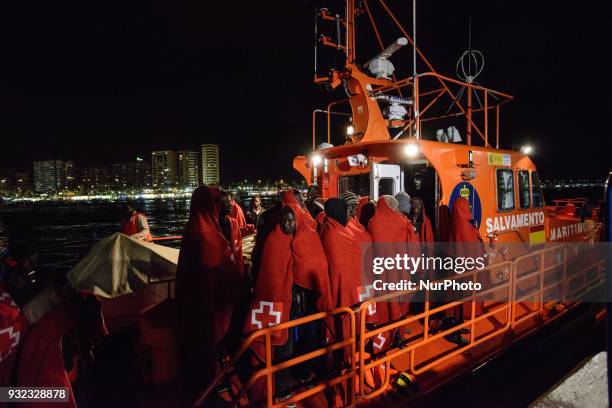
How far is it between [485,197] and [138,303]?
18.9ft

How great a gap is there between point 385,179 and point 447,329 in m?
2.88

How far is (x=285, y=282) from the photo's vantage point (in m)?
3.04

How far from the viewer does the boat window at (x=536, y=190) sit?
6637 mm

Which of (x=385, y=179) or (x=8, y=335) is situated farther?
(x=385, y=179)

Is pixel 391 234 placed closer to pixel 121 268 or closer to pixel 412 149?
pixel 412 149

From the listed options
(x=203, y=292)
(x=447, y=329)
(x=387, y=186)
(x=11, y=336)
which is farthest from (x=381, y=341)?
(x=387, y=186)

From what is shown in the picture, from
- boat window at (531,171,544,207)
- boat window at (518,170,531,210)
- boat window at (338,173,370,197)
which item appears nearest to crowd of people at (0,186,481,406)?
boat window at (338,173,370,197)

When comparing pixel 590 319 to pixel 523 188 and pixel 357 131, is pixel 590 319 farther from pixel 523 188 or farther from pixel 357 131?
pixel 357 131

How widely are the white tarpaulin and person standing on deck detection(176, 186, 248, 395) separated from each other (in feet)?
10.6

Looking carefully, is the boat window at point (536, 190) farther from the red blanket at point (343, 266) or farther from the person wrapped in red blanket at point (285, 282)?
the person wrapped in red blanket at point (285, 282)

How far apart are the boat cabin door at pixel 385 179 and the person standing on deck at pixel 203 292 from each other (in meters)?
3.50

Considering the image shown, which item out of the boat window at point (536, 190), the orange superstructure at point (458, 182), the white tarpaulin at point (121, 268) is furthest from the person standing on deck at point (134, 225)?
the boat window at point (536, 190)

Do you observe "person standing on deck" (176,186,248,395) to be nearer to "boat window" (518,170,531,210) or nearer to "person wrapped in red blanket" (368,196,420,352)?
"person wrapped in red blanket" (368,196,420,352)

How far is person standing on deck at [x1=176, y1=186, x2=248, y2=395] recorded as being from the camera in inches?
117
